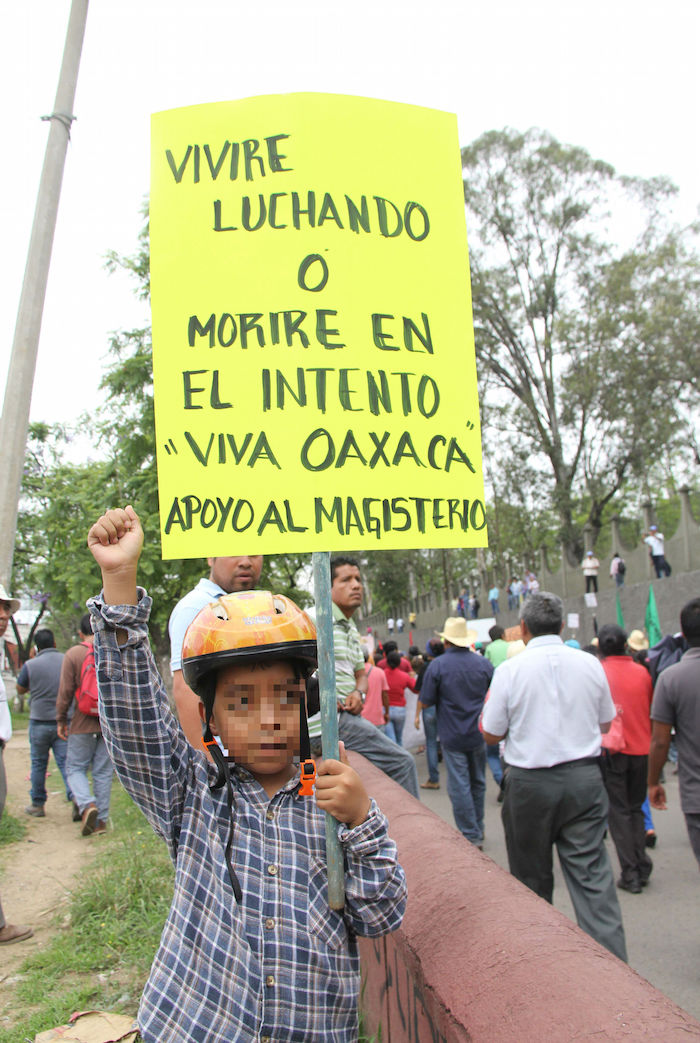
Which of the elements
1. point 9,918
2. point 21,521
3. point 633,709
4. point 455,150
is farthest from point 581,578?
point 455,150

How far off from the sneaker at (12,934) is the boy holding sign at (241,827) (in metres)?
3.62

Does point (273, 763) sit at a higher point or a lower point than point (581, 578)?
lower

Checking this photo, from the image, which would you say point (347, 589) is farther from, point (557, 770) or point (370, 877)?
point (370, 877)

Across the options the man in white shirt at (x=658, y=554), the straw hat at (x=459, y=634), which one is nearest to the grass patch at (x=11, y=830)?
the straw hat at (x=459, y=634)

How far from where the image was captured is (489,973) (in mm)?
1937

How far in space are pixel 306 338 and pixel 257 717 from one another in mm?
871

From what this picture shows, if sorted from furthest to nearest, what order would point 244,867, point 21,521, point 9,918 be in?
point 21,521
point 9,918
point 244,867

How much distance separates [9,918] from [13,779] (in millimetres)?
7186

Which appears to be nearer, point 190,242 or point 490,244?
point 190,242

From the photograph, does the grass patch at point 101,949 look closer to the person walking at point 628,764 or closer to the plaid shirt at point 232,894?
the plaid shirt at point 232,894

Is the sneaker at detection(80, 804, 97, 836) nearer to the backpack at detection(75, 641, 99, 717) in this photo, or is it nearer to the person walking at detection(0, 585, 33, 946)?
the backpack at detection(75, 641, 99, 717)

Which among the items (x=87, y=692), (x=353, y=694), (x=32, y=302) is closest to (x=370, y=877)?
(x=353, y=694)

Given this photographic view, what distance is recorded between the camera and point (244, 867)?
1.76 meters

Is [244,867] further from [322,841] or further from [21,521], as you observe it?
[21,521]
